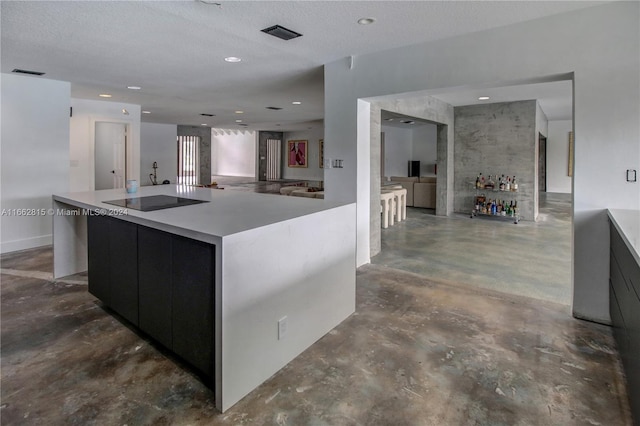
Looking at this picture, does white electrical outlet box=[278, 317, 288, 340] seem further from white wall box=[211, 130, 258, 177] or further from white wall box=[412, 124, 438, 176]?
white wall box=[211, 130, 258, 177]

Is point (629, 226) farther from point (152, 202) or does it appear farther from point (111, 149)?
point (111, 149)

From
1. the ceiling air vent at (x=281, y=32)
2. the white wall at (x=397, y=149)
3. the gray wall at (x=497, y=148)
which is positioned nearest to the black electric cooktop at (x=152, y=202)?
the ceiling air vent at (x=281, y=32)

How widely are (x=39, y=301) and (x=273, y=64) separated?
328 centimetres

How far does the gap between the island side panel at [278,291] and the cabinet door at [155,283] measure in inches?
20.1

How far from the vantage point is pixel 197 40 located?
3.42 m

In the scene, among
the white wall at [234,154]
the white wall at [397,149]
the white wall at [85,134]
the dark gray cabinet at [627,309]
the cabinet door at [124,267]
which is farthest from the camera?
the white wall at [234,154]

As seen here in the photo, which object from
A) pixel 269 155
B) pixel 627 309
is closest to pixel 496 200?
pixel 627 309

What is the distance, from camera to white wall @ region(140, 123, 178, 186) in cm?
1225

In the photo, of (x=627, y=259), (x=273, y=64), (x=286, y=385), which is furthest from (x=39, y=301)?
(x=627, y=259)

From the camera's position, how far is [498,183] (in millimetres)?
7562

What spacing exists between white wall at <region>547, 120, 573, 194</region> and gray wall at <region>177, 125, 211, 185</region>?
1179 cm

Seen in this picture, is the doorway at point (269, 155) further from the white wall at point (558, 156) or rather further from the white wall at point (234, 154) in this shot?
the white wall at point (558, 156)

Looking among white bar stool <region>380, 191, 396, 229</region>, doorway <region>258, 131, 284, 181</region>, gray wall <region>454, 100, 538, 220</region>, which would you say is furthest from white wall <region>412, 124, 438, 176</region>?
doorway <region>258, 131, 284, 181</region>

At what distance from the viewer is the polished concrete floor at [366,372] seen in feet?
5.78
